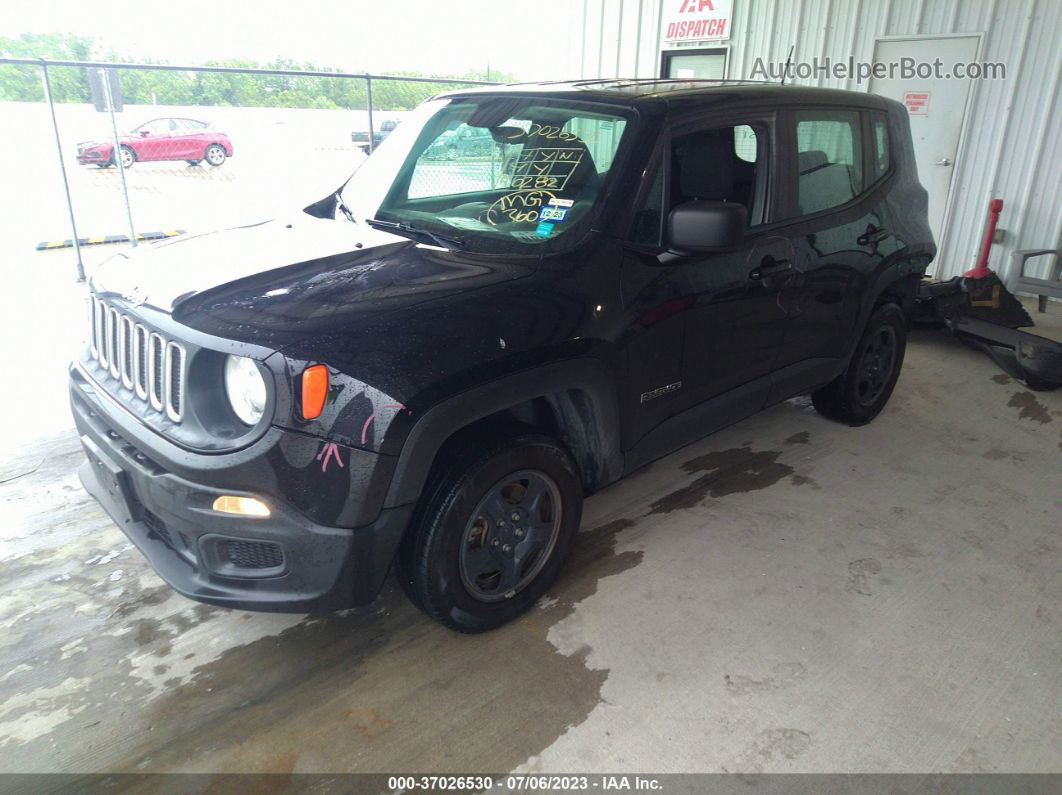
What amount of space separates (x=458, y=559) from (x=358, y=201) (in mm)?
1731

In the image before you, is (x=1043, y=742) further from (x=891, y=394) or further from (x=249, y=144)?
(x=249, y=144)

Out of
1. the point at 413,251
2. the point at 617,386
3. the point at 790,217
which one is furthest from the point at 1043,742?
the point at 413,251

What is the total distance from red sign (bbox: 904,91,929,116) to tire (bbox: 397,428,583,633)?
7357 millimetres

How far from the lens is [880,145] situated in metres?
3.99

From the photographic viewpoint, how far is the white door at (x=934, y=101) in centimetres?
750

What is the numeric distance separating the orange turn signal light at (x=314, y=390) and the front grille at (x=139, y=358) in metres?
0.41

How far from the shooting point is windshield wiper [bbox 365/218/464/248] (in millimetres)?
2678

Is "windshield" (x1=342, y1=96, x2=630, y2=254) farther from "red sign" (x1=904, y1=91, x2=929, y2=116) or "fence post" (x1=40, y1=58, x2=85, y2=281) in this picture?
"red sign" (x1=904, y1=91, x2=929, y2=116)

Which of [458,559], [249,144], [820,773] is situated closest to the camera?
[820,773]

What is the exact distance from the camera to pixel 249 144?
36.1ft

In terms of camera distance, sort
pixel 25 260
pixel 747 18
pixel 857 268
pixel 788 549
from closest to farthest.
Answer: pixel 788 549 < pixel 857 268 < pixel 25 260 < pixel 747 18

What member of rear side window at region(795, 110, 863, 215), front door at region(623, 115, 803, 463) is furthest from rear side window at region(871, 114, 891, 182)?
front door at region(623, 115, 803, 463)

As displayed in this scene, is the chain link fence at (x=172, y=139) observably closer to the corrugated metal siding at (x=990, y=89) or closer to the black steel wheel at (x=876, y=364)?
the black steel wheel at (x=876, y=364)

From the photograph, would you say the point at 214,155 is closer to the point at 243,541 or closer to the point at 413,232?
the point at 413,232
